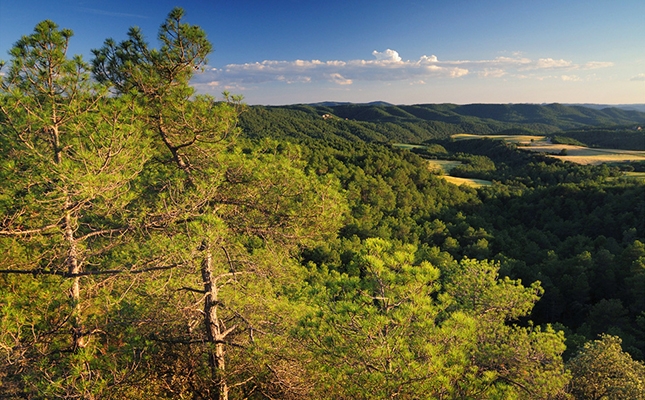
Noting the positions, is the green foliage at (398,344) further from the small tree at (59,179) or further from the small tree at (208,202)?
the small tree at (59,179)

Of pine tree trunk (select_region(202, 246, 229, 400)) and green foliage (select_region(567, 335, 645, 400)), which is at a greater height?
pine tree trunk (select_region(202, 246, 229, 400))

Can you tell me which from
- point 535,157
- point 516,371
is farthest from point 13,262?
point 535,157

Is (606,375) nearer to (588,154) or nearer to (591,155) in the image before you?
(591,155)

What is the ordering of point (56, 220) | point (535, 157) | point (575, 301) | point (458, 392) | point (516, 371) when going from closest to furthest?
point (56, 220)
point (458, 392)
point (516, 371)
point (575, 301)
point (535, 157)

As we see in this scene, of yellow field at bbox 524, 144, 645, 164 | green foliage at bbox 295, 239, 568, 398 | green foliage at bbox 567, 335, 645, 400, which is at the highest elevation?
yellow field at bbox 524, 144, 645, 164

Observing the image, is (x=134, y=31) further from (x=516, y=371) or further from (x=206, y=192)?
(x=516, y=371)

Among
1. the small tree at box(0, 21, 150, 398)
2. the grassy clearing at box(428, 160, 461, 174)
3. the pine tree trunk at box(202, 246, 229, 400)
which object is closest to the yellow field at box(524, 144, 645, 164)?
the grassy clearing at box(428, 160, 461, 174)

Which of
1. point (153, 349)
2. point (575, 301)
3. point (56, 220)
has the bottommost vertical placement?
point (575, 301)

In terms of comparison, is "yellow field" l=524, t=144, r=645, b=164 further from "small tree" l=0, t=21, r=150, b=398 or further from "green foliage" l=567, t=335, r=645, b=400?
"small tree" l=0, t=21, r=150, b=398

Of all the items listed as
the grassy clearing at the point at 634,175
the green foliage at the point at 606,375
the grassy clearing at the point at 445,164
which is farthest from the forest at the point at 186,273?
the grassy clearing at the point at 445,164

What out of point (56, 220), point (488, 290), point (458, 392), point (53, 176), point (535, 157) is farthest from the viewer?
A: point (535, 157)

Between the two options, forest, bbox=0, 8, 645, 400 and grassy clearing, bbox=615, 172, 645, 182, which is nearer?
forest, bbox=0, 8, 645, 400
